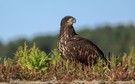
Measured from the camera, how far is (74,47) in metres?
17.0

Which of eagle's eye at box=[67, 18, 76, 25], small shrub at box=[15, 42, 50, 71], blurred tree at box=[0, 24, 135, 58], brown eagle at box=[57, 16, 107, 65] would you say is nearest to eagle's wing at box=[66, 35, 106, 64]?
brown eagle at box=[57, 16, 107, 65]

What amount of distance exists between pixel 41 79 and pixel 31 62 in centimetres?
88

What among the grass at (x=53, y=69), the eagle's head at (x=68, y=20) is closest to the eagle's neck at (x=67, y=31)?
the eagle's head at (x=68, y=20)

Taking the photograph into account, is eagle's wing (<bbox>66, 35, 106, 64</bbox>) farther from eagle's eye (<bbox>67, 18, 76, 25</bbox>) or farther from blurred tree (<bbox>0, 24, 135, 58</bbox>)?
blurred tree (<bbox>0, 24, 135, 58</bbox>)

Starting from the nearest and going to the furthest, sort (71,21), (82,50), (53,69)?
(53,69), (82,50), (71,21)

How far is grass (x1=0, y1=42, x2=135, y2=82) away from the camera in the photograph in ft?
46.4

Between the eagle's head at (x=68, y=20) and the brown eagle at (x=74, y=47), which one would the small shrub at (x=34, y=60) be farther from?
the eagle's head at (x=68, y=20)

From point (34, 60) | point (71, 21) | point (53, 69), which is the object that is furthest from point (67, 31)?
point (53, 69)

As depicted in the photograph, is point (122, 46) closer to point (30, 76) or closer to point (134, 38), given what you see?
point (134, 38)

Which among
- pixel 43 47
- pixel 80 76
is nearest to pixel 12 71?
pixel 80 76

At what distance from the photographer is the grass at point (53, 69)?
1414 cm

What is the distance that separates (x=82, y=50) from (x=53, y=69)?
8.69 ft

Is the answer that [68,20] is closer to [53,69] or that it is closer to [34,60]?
[34,60]

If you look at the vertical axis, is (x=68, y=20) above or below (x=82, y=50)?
above
